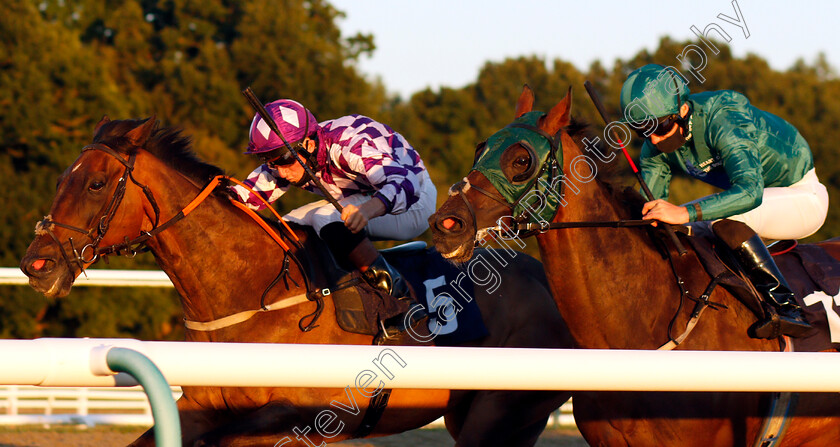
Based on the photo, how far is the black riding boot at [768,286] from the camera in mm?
2922

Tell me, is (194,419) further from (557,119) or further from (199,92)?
(199,92)

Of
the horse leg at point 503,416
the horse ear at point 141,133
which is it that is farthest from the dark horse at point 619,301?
the horse ear at point 141,133

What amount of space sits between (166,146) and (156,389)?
2.56 meters

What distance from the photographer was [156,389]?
1257 mm

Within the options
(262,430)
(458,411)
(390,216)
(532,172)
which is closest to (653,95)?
(532,172)

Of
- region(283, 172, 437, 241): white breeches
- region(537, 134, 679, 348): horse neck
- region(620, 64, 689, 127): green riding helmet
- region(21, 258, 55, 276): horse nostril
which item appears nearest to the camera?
region(537, 134, 679, 348): horse neck

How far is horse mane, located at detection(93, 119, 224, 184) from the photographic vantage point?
348 cm

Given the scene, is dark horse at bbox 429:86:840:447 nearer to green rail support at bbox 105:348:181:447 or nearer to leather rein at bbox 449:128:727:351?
leather rein at bbox 449:128:727:351

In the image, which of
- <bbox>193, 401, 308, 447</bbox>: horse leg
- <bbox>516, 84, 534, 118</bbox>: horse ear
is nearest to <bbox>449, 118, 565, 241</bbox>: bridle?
<bbox>516, 84, 534, 118</bbox>: horse ear

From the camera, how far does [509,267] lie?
4090 millimetres

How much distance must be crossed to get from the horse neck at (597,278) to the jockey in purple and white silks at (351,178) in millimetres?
A: 857

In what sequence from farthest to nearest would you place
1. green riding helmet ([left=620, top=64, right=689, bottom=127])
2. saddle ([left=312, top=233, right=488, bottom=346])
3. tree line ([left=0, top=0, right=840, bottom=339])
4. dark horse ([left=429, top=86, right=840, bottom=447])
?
tree line ([left=0, top=0, right=840, bottom=339])
saddle ([left=312, top=233, right=488, bottom=346])
green riding helmet ([left=620, top=64, right=689, bottom=127])
dark horse ([left=429, top=86, right=840, bottom=447])

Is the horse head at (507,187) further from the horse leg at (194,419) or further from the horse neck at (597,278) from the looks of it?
the horse leg at (194,419)

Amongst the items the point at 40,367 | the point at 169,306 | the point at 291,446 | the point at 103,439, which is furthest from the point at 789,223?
the point at 169,306
